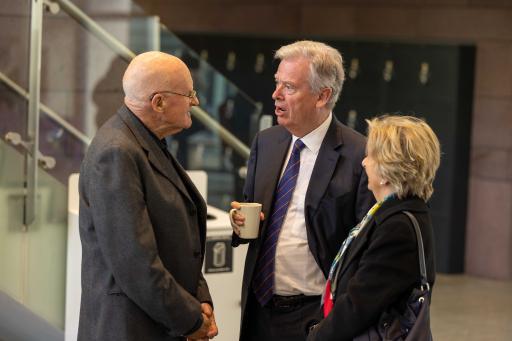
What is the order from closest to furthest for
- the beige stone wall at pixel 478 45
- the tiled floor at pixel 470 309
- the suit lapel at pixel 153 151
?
the suit lapel at pixel 153 151 → the tiled floor at pixel 470 309 → the beige stone wall at pixel 478 45

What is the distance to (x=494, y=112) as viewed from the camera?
24.7 ft

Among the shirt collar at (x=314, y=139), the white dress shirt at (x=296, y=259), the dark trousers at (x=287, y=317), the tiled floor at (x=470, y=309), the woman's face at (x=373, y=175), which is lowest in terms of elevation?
the tiled floor at (x=470, y=309)

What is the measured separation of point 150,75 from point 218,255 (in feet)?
6.45

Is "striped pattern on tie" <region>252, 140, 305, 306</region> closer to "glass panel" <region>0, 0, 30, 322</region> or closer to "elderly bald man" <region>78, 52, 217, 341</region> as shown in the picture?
"elderly bald man" <region>78, 52, 217, 341</region>

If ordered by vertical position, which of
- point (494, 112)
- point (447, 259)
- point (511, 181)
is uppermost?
point (494, 112)

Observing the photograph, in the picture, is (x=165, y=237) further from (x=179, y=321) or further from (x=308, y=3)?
(x=308, y=3)

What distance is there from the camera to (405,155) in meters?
2.57

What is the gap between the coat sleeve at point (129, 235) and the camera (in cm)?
259

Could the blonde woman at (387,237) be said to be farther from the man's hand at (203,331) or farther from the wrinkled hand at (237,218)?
the wrinkled hand at (237,218)

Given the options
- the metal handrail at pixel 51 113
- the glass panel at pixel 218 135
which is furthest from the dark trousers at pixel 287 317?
the glass panel at pixel 218 135

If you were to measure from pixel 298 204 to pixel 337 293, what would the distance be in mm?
519

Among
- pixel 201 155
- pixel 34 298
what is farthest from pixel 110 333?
pixel 201 155

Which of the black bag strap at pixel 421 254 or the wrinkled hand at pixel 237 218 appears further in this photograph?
the wrinkled hand at pixel 237 218

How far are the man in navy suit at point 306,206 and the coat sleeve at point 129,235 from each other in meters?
0.47
